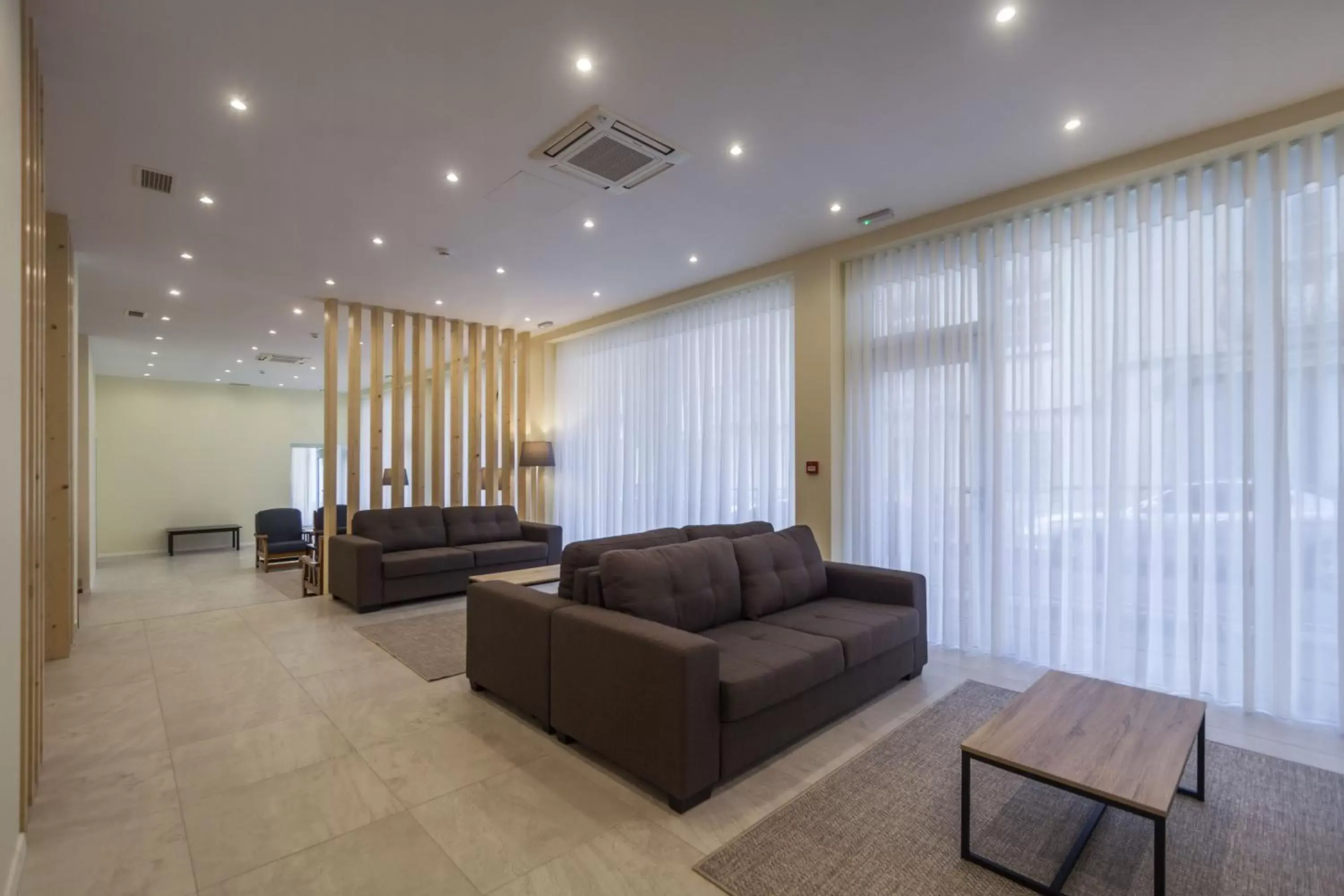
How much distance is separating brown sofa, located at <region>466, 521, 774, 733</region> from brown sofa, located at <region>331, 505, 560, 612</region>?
2356 millimetres

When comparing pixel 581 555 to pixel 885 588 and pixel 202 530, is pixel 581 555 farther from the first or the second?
pixel 202 530

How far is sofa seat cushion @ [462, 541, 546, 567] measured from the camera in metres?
6.20

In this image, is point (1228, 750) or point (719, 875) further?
point (1228, 750)

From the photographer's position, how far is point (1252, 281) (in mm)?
Result: 3199

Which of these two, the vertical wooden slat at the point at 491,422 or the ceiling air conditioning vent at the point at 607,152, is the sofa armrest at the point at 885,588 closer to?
the ceiling air conditioning vent at the point at 607,152

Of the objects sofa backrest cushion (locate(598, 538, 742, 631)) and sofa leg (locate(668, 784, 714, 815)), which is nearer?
sofa leg (locate(668, 784, 714, 815))

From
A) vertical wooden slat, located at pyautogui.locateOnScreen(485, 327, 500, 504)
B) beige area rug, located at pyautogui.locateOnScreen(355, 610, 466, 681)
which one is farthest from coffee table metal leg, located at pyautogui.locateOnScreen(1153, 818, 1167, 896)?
vertical wooden slat, located at pyautogui.locateOnScreen(485, 327, 500, 504)

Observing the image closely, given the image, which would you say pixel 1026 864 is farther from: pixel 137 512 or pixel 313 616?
pixel 137 512

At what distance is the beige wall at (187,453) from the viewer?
9.84 m

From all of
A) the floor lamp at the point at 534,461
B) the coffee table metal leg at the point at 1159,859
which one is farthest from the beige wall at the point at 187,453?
the coffee table metal leg at the point at 1159,859

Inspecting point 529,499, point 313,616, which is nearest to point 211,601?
point 313,616

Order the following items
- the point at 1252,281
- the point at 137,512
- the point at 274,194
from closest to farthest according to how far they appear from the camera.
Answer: the point at 1252,281
the point at 274,194
the point at 137,512

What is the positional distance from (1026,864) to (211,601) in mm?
7081

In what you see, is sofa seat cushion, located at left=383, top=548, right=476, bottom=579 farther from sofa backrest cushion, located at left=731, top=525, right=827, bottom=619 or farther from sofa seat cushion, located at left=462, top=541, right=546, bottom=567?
sofa backrest cushion, located at left=731, top=525, right=827, bottom=619
